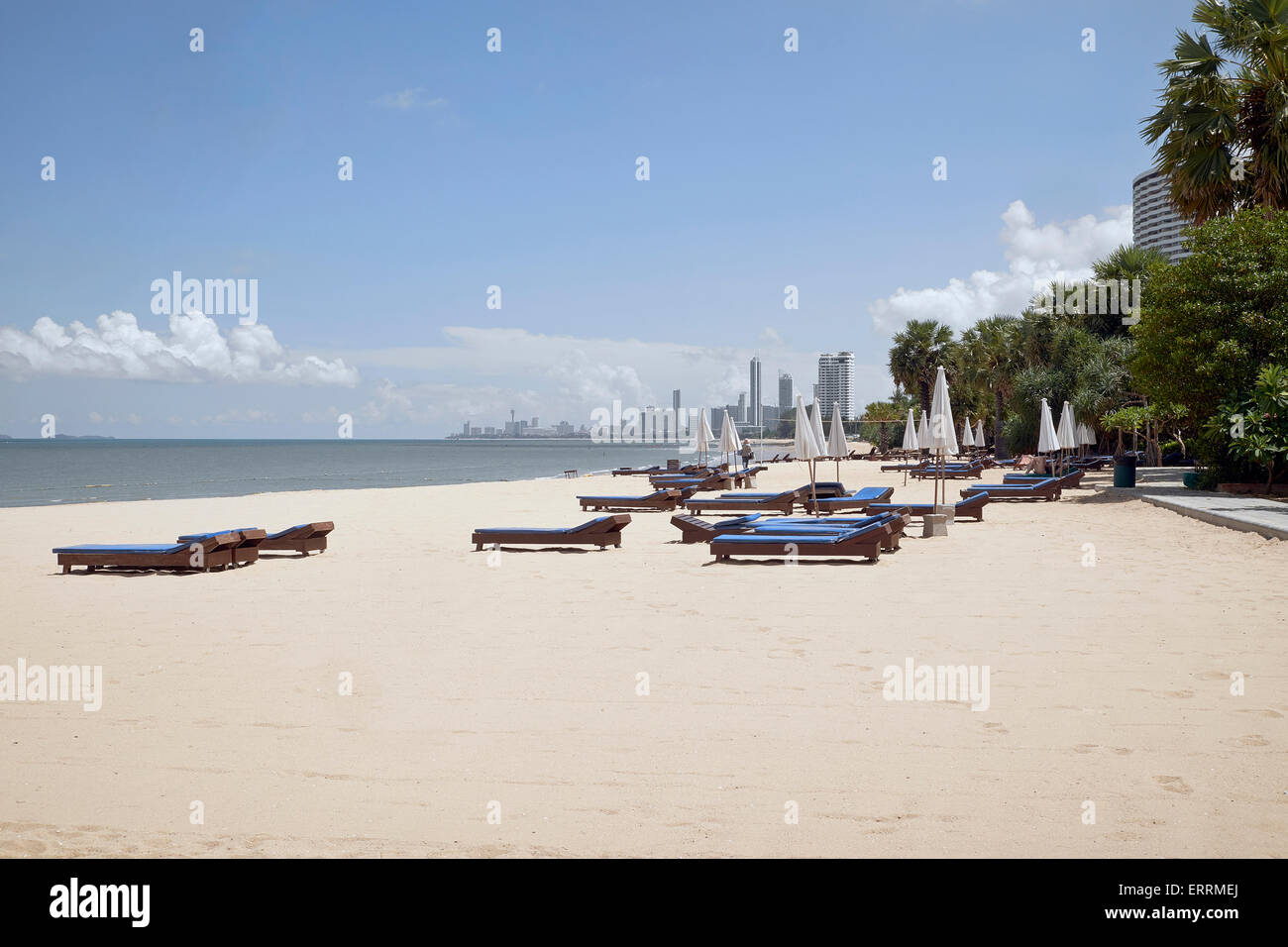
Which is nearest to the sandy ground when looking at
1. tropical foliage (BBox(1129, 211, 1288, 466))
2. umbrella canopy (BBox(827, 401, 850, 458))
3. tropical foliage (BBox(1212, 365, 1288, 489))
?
tropical foliage (BBox(1212, 365, 1288, 489))

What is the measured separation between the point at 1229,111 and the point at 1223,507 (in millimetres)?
9189

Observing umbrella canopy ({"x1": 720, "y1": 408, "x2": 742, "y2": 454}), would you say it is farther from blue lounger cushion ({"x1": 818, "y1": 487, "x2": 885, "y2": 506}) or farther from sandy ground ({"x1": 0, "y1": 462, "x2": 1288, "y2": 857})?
sandy ground ({"x1": 0, "y1": 462, "x2": 1288, "y2": 857})

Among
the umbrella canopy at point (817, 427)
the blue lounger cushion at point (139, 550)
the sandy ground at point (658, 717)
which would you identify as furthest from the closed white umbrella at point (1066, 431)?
the blue lounger cushion at point (139, 550)

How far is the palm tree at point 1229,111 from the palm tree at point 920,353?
30165 mm

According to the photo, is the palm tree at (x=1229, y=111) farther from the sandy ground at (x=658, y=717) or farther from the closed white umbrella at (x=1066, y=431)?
the sandy ground at (x=658, y=717)

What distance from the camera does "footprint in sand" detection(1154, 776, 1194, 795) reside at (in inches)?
150

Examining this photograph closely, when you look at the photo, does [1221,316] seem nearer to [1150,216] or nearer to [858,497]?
[858,497]

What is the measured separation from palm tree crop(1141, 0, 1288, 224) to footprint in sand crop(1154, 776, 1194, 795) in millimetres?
19134

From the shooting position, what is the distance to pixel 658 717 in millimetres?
4973

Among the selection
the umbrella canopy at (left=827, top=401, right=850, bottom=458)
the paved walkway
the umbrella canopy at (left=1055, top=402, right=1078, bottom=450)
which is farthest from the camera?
the umbrella canopy at (left=1055, top=402, right=1078, bottom=450)

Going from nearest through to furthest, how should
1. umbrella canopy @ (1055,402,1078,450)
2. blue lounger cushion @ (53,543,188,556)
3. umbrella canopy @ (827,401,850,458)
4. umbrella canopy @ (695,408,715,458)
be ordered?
1. blue lounger cushion @ (53,543,188,556)
2. umbrella canopy @ (827,401,850,458)
3. umbrella canopy @ (1055,402,1078,450)
4. umbrella canopy @ (695,408,715,458)

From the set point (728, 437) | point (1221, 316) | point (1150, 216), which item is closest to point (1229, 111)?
point (1221, 316)
